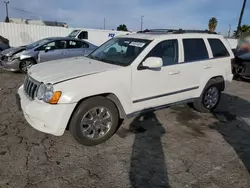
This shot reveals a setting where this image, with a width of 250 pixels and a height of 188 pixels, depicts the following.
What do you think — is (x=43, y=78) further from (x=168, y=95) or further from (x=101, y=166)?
(x=168, y=95)

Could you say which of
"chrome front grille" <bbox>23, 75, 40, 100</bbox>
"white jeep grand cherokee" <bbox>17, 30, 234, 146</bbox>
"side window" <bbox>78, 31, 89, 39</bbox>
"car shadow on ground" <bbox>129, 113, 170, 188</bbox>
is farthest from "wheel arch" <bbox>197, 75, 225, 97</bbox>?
"side window" <bbox>78, 31, 89, 39</bbox>

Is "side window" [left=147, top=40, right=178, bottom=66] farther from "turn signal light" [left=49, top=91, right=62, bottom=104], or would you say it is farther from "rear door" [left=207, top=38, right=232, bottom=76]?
"turn signal light" [left=49, top=91, right=62, bottom=104]

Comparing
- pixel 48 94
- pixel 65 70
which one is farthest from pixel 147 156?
pixel 65 70

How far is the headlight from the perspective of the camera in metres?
2.97

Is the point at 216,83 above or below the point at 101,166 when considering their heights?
above

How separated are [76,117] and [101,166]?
78cm

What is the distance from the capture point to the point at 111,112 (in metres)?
3.48

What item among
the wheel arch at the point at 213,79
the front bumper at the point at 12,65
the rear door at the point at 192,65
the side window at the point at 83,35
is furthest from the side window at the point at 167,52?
the side window at the point at 83,35

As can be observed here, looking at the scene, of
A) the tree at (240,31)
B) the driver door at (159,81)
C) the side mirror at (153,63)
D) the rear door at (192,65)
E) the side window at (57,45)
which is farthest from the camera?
the tree at (240,31)

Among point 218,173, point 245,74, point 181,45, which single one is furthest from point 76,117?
point 245,74

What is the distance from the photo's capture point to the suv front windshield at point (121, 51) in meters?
3.75

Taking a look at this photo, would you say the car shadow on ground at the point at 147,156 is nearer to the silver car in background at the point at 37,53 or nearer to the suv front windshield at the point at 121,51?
the suv front windshield at the point at 121,51

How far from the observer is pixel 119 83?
3.42 meters

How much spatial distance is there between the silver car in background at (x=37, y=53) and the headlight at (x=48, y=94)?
5655 millimetres
